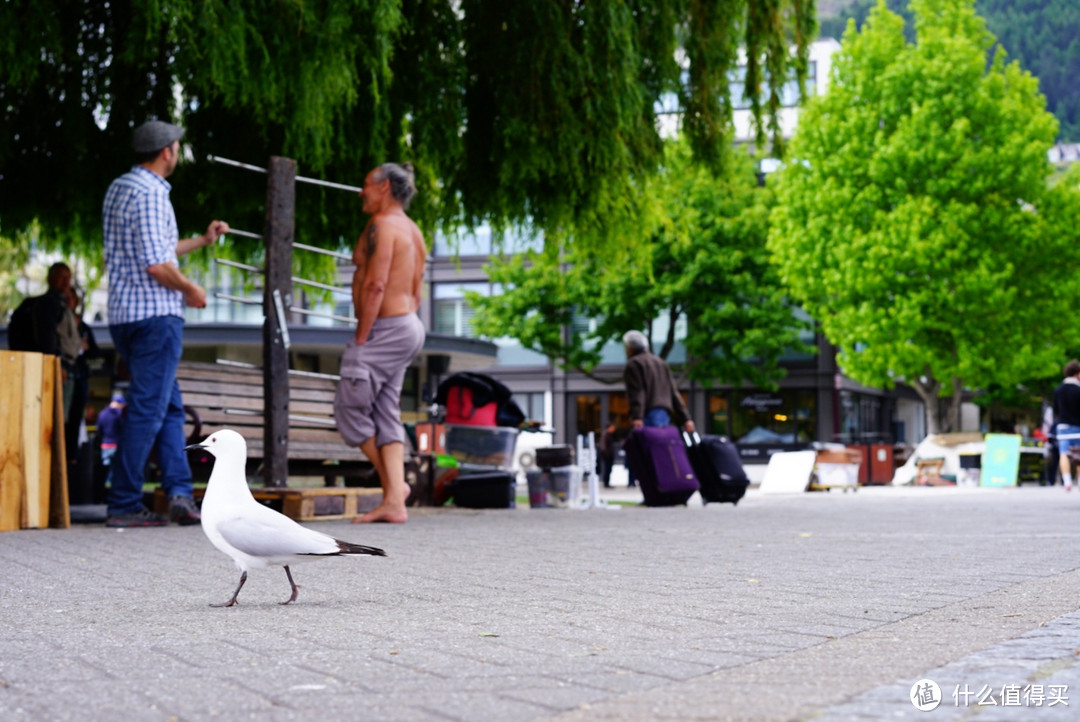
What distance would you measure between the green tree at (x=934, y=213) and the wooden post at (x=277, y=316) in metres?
28.6

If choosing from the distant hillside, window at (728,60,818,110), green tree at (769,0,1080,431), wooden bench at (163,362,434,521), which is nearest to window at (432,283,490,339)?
green tree at (769,0,1080,431)

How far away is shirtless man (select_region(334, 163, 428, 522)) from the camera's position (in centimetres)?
979

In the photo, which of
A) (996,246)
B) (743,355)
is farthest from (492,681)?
(743,355)

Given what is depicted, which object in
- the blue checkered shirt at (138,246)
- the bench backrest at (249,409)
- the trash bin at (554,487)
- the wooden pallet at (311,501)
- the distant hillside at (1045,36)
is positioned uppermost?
the distant hillside at (1045,36)

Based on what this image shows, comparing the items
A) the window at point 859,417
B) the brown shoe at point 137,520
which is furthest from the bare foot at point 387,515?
the window at point 859,417

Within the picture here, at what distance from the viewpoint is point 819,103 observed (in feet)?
130

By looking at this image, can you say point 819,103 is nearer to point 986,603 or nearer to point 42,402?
point 42,402

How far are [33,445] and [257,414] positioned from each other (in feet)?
10.5

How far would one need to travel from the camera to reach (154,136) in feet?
30.6

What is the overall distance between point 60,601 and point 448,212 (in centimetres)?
799

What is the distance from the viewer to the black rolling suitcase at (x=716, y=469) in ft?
50.1

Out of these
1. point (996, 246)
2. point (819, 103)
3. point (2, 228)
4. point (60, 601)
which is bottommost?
point (60, 601)

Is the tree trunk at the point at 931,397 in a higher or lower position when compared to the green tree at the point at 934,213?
lower

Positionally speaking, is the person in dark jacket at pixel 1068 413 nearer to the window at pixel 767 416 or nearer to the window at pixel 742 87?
the window at pixel 742 87
